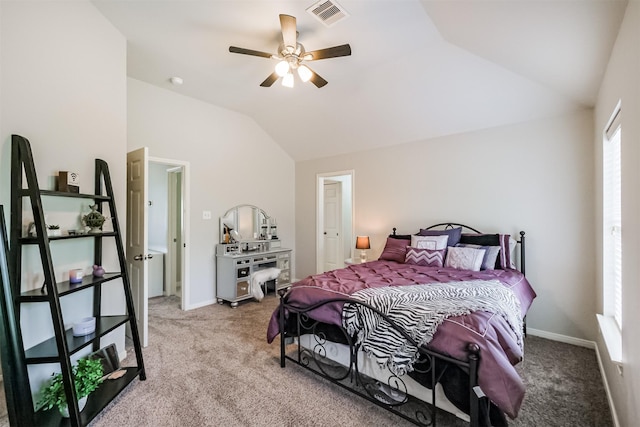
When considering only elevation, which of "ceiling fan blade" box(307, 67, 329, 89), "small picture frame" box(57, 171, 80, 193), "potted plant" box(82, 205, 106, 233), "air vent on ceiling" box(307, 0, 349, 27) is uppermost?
"air vent on ceiling" box(307, 0, 349, 27)

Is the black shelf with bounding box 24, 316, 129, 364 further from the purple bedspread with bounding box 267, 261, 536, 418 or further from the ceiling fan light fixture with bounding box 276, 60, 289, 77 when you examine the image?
the ceiling fan light fixture with bounding box 276, 60, 289, 77

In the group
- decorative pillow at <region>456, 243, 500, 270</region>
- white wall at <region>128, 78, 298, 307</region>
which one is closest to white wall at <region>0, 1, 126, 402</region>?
white wall at <region>128, 78, 298, 307</region>

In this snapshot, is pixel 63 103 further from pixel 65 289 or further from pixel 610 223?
pixel 610 223

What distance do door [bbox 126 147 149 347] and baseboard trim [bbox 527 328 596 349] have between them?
4231 millimetres

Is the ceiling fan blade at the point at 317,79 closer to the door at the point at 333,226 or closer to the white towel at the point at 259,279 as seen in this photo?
the white towel at the point at 259,279

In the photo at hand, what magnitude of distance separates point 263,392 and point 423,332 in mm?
1319

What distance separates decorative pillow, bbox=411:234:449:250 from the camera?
349 centimetres

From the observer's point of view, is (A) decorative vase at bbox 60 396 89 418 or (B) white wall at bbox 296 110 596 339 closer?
(A) decorative vase at bbox 60 396 89 418

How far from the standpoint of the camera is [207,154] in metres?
4.47

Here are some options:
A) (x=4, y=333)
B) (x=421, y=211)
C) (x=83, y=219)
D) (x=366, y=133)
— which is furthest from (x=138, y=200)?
(x=421, y=211)

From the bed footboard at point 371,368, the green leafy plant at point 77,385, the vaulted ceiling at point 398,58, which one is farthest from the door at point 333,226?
the green leafy plant at point 77,385

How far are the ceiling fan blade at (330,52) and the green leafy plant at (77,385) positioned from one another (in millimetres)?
2851

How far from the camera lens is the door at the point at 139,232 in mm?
2990

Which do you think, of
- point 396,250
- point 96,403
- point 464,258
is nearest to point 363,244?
point 396,250
